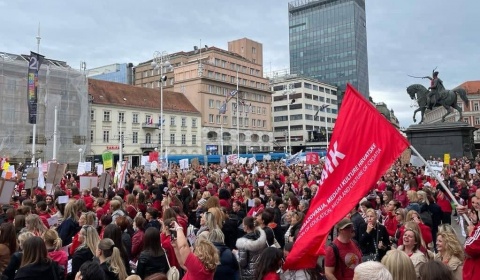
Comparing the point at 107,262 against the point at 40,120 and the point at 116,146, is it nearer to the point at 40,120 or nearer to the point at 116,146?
the point at 40,120

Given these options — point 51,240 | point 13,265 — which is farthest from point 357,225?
point 13,265

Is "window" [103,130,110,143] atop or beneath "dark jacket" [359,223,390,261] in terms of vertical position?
atop

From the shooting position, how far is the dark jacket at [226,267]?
193 inches

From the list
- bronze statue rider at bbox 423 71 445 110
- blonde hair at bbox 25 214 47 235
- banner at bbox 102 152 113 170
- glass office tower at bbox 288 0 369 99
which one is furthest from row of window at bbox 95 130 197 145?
glass office tower at bbox 288 0 369 99

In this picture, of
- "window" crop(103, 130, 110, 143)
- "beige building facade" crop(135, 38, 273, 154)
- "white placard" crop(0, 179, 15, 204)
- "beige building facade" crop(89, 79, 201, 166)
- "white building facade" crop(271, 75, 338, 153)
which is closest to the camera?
"white placard" crop(0, 179, 15, 204)

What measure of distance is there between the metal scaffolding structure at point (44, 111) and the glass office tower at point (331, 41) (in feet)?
282

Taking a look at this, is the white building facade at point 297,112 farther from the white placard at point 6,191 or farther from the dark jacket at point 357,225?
the dark jacket at point 357,225

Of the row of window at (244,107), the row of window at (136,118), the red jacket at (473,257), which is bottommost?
the red jacket at (473,257)

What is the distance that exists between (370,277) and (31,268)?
3.56 metres

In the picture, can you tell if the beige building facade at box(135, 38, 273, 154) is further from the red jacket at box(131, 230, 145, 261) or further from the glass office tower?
the red jacket at box(131, 230, 145, 261)

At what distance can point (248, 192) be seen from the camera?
11.0 m

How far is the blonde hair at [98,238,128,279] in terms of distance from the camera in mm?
4654

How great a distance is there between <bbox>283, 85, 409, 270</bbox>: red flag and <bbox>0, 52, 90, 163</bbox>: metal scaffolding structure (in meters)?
41.4

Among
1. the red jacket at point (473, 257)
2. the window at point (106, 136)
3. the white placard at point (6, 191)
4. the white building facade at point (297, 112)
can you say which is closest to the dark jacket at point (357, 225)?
the red jacket at point (473, 257)
